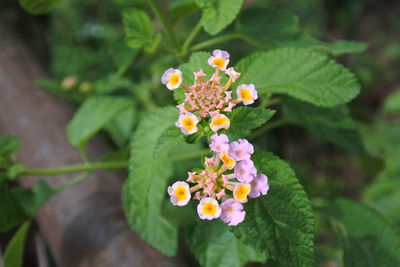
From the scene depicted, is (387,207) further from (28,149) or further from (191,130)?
(28,149)

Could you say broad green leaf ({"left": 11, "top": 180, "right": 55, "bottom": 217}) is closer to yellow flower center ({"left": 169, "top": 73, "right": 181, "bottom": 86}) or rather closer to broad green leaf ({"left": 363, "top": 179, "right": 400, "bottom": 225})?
yellow flower center ({"left": 169, "top": 73, "right": 181, "bottom": 86})

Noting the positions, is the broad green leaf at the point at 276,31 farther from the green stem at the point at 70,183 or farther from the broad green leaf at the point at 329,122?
the green stem at the point at 70,183

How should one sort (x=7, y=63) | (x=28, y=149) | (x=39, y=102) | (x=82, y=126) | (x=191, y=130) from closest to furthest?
(x=191, y=130) → (x=82, y=126) → (x=28, y=149) → (x=39, y=102) → (x=7, y=63)

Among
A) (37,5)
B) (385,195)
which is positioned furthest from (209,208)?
(385,195)

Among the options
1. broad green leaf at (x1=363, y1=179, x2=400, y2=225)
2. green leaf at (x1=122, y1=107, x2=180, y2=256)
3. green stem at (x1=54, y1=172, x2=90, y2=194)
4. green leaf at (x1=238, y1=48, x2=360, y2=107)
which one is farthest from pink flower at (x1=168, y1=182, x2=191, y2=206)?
broad green leaf at (x1=363, y1=179, x2=400, y2=225)

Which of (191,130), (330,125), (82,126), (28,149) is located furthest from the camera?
(28,149)

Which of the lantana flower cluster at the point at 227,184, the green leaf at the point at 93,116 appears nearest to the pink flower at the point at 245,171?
the lantana flower cluster at the point at 227,184

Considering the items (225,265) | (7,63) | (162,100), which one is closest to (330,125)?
(225,265)

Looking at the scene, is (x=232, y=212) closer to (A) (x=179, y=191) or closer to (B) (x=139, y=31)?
(A) (x=179, y=191)
